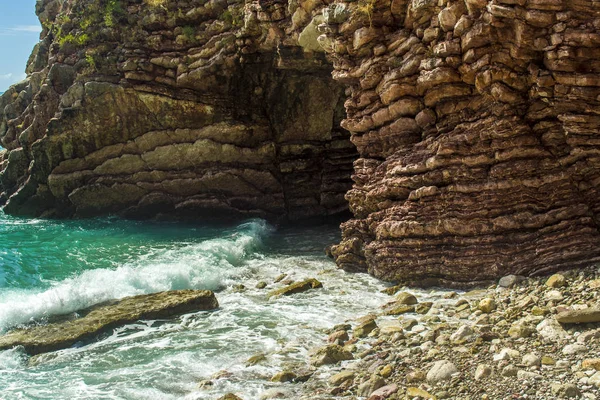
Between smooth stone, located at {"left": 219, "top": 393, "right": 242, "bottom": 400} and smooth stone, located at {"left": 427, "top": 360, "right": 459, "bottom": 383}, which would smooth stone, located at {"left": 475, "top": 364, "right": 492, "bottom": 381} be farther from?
smooth stone, located at {"left": 219, "top": 393, "right": 242, "bottom": 400}

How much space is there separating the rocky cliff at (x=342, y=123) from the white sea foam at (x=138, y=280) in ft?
13.7

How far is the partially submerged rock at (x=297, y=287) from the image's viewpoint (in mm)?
13914

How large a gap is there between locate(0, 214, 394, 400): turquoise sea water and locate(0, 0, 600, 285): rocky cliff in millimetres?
2445

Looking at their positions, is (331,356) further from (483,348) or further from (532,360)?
(532,360)

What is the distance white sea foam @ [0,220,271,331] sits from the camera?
13.4 metres

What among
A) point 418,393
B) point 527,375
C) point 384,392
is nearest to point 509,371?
point 527,375

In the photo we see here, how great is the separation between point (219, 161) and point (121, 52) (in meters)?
6.89

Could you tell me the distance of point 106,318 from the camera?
12516 mm

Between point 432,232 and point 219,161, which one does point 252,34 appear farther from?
point 432,232

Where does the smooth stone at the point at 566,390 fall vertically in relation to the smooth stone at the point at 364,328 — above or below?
above

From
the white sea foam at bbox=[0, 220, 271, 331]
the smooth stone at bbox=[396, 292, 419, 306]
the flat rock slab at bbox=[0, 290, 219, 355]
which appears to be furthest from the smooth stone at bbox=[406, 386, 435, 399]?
the white sea foam at bbox=[0, 220, 271, 331]

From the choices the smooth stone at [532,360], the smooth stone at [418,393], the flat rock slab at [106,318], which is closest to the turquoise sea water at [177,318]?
the flat rock slab at [106,318]

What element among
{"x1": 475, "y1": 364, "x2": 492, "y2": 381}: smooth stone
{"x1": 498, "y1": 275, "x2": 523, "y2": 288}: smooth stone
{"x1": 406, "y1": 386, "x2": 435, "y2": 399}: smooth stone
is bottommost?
{"x1": 406, "y1": 386, "x2": 435, "y2": 399}: smooth stone

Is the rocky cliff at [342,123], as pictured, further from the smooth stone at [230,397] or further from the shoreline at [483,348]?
the smooth stone at [230,397]
